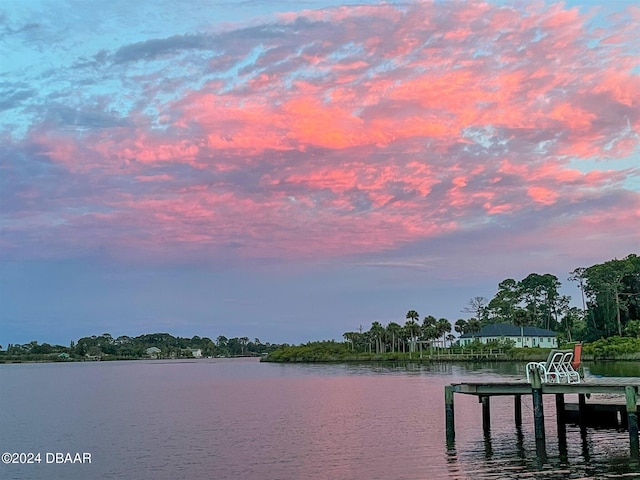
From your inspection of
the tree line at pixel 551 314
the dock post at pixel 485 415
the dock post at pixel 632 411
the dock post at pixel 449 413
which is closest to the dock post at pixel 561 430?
the dock post at pixel 632 411

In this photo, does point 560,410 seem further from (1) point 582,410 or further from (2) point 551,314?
(2) point 551,314

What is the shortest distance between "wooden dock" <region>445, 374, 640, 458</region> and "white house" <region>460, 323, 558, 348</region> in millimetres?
109625

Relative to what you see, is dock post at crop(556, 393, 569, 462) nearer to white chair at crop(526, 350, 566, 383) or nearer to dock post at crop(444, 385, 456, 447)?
white chair at crop(526, 350, 566, 383)

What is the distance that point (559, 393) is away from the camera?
30219mm

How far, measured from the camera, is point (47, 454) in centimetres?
3625

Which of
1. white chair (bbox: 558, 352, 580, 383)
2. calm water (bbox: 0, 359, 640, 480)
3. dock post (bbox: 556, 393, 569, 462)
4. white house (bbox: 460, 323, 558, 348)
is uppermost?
white house (bbox: 460, 323, 558, 348)

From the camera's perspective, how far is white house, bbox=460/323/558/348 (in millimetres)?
143250

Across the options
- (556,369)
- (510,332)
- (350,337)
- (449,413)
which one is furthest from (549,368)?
(350,337)

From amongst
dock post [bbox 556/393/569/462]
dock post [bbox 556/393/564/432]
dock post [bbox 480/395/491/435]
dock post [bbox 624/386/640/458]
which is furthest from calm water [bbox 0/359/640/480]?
dock post [bbox 624/386/640/458]

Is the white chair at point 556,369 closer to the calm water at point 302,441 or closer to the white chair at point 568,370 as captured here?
the white chair at point 568,370

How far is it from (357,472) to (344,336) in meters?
172

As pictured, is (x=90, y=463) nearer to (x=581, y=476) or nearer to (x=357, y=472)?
(x=357, y=472)

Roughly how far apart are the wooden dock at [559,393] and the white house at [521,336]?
110m

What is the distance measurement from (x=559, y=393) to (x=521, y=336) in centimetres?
11800
